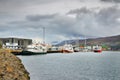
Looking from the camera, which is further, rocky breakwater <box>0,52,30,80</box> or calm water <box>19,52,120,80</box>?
calm water <box>19,52,120,80</box>

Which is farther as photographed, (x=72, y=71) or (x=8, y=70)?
(x=72, y=71)

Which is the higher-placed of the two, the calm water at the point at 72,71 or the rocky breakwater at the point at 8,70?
the rocky breakwater at the point at 8,70

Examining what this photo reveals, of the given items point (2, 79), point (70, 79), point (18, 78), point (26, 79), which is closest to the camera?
point (2, 79)

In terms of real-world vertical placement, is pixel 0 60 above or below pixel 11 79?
above

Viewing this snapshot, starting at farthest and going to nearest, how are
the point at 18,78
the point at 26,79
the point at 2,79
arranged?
1. the point at 26,79
2. the point at 18,78
3. the point at 2,79

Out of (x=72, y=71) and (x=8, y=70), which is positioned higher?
(x=8, y=70)

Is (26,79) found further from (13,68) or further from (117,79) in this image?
(117,79)

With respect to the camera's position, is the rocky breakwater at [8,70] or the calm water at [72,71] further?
the calm water at [72,71]

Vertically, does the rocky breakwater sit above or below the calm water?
above

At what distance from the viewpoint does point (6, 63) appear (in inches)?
1021

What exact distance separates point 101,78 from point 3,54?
112 ft

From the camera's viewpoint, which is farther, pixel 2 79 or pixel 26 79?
pixel 26 79

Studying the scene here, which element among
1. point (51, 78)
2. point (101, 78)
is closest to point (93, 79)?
point (101, 78)

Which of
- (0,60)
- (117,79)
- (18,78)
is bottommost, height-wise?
(117,79)
